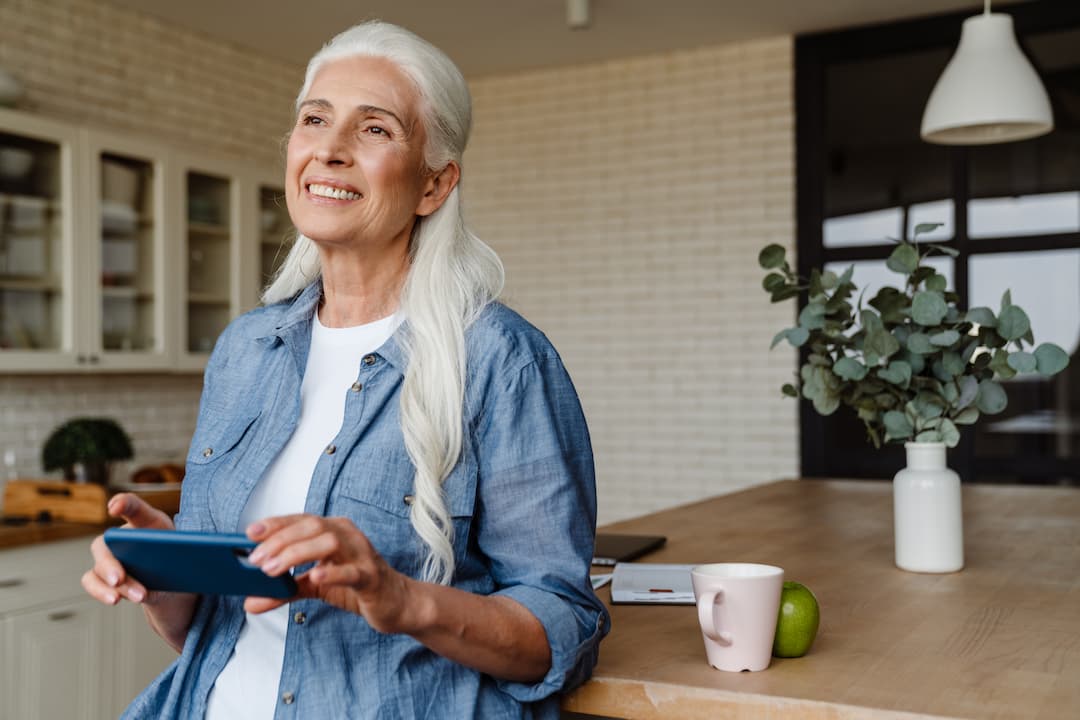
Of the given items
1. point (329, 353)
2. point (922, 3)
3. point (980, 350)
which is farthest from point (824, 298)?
point (922, 3)

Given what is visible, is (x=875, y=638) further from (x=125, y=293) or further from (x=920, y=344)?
(x=125, y=293)

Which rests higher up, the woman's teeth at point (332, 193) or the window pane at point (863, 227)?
the window pane at point (863, 227)

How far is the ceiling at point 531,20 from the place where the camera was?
5.05 meters

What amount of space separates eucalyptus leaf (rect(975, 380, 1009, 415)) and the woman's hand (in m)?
1.42

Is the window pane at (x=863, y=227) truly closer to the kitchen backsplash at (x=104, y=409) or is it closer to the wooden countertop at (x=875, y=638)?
the wooden countertop at (x=875, y=638)

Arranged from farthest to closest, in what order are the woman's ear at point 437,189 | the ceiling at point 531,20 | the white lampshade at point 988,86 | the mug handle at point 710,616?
the ceiling at point 531,20 → the white lampshade at point 988,86 → the woman's ear at point 437,189 → the mug handle at point 710,616

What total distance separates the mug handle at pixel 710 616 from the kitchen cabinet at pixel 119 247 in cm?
304

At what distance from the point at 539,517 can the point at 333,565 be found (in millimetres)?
317

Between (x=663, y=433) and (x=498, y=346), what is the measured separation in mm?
4531

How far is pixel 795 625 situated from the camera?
4.71 ft

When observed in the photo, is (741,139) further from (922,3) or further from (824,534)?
(824,534)

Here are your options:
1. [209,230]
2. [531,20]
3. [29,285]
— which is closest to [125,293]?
[29,285]

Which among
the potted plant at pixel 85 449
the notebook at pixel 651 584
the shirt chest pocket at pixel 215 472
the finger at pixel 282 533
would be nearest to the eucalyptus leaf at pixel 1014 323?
the notebook at pixel 651 584

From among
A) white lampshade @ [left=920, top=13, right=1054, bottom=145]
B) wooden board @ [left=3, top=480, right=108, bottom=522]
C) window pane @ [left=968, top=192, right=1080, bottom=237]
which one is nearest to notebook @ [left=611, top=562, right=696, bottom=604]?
white lampshade @ [left=920, top=13, right=1054, bottom=145]
